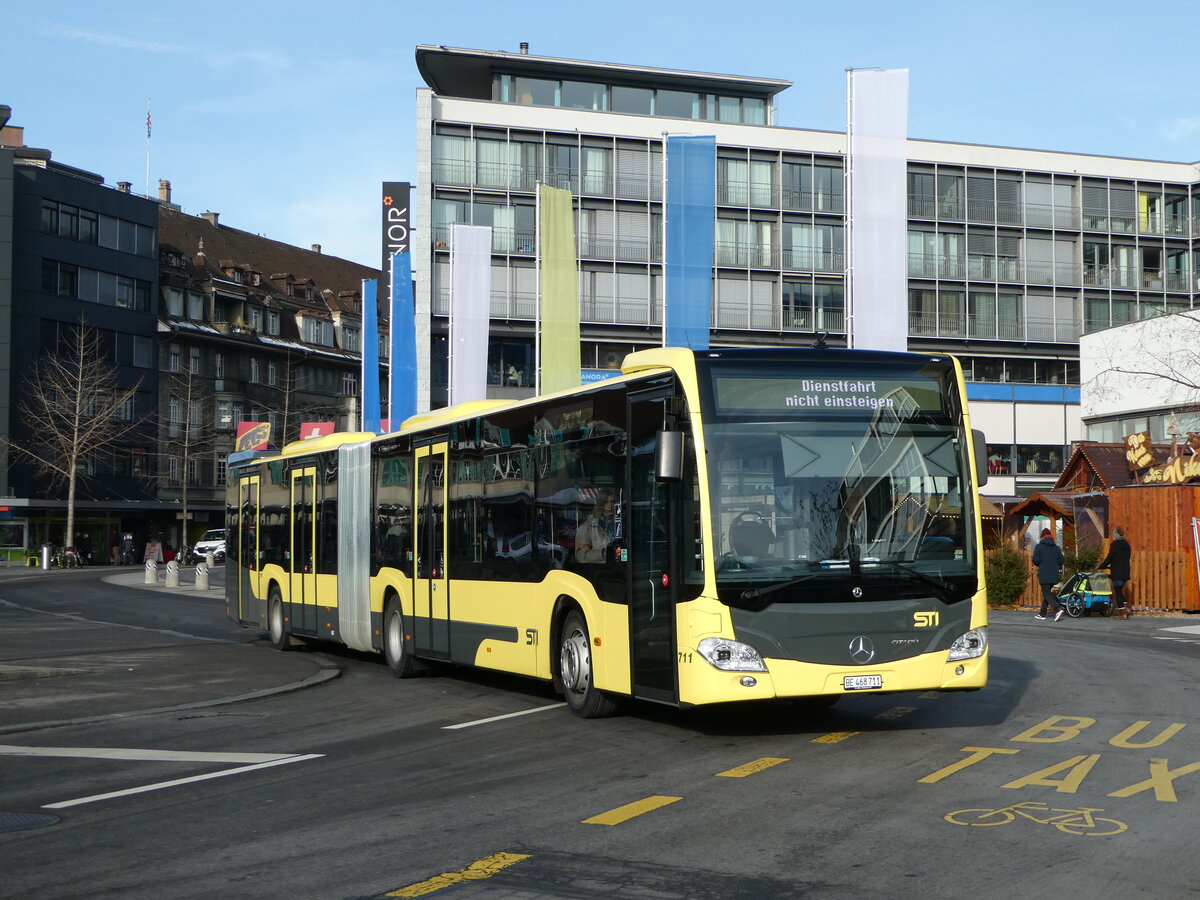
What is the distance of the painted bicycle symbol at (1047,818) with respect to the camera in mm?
7707

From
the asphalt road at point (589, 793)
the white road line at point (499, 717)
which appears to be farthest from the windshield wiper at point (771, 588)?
the white road line at point (499, 717)

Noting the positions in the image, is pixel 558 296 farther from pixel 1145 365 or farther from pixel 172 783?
pixel 1145 365

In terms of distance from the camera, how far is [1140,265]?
74.9m

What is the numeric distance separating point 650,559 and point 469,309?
91.9 feet

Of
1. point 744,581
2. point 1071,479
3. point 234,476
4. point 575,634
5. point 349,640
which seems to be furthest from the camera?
point 1071,479

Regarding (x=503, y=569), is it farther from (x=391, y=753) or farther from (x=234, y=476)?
(x=234, y=476)

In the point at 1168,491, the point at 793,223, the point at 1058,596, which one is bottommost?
the point at 1058,596

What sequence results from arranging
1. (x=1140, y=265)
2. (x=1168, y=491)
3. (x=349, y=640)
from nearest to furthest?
(x=349, y=640) < (x=1168, y=491) < (x=1140, y=265)

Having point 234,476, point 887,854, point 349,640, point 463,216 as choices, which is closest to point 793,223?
point 463,216

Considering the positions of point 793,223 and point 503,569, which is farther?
point 793,223

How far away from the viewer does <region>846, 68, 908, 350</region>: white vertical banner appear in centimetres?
2977

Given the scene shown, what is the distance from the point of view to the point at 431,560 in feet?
55.6

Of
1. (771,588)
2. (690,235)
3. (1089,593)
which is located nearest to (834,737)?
(771,588)

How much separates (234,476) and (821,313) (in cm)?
4751
